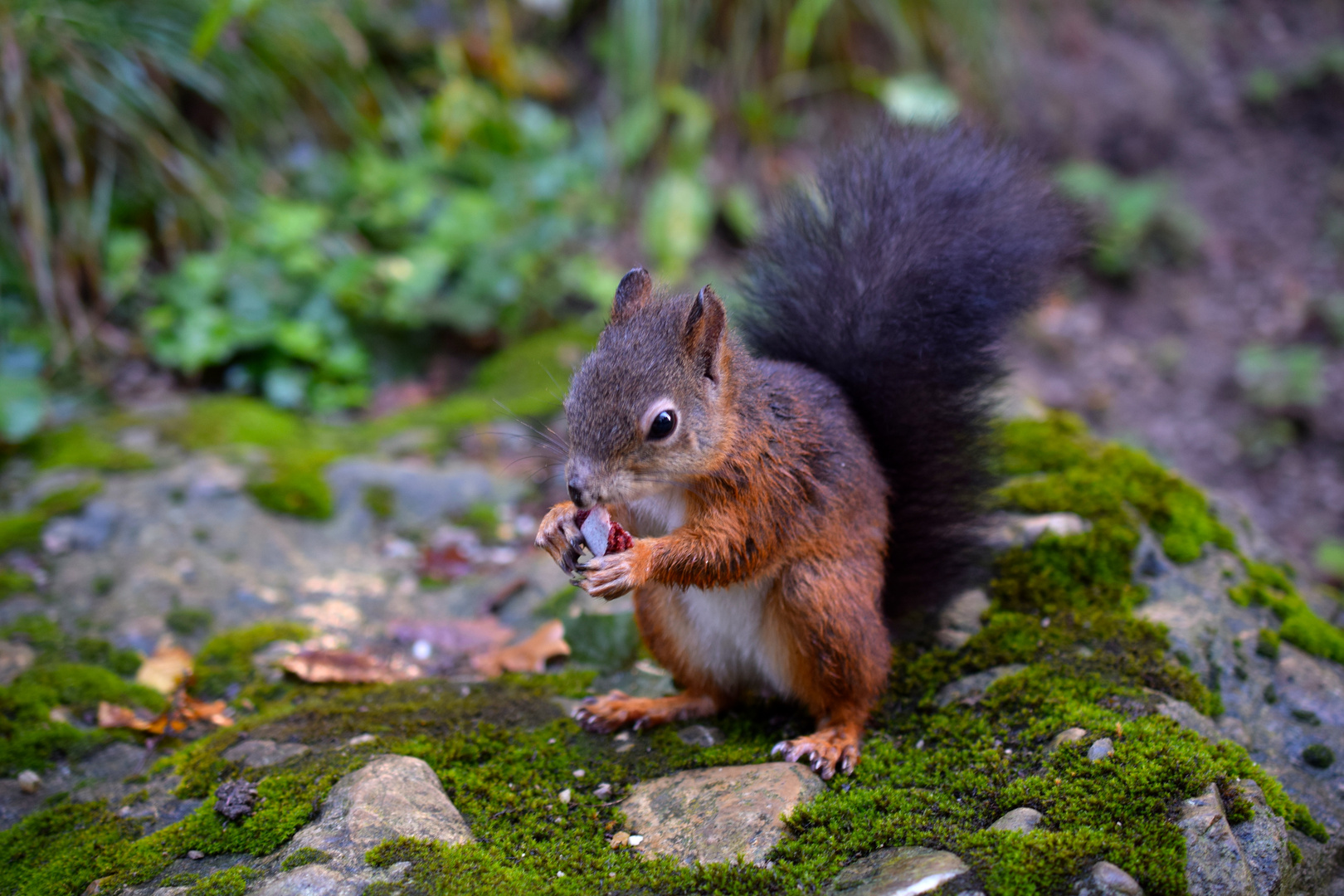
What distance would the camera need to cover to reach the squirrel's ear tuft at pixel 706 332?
2.12m

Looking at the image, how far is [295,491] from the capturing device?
12.2 ft

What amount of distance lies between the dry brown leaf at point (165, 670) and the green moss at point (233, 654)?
0.14 ft

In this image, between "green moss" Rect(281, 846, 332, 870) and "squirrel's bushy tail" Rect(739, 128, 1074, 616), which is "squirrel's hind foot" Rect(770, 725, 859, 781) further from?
"green moss" Rect(281, 846, 332, 870)

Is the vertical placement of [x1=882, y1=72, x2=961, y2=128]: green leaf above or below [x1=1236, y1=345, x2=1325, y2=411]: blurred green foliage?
above

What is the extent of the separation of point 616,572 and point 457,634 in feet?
4.19

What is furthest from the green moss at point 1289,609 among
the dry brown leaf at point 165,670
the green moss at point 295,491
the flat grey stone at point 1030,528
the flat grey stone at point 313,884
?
the green moss at point 295,491

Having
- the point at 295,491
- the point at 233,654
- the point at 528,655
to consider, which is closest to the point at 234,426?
the point at 295,491

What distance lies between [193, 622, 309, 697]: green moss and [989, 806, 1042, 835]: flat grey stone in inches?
81.4

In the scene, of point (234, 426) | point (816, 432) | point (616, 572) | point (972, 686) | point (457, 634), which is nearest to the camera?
point (616, 572)

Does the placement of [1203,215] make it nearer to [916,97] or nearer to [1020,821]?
[916,97]

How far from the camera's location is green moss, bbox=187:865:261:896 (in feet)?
5.90

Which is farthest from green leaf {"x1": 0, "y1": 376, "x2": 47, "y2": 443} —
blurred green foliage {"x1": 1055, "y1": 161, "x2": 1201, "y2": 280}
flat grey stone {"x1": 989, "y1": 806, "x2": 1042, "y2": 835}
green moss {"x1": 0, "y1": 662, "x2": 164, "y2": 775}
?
blurred green foliage {"x1": 1055, "y1": 161, "x2": 1201, "y2": 280}

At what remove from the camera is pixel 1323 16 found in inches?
296

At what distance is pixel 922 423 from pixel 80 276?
436cm
